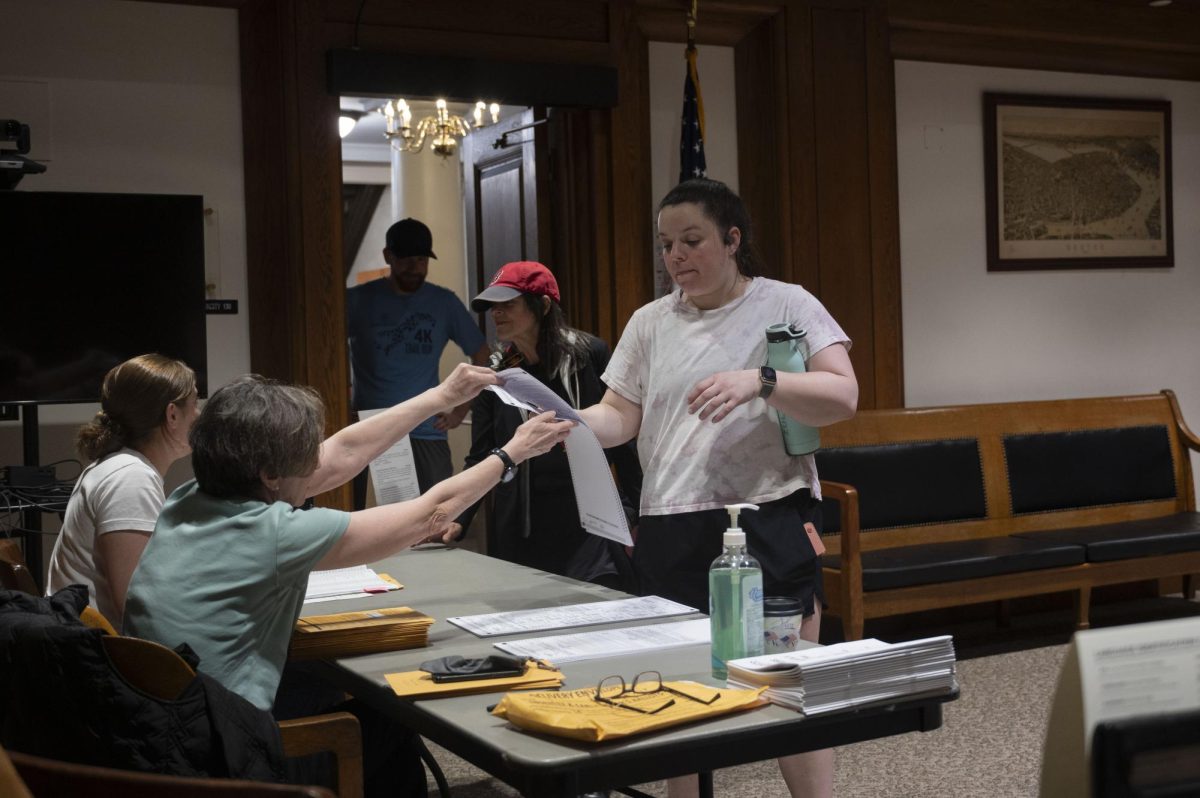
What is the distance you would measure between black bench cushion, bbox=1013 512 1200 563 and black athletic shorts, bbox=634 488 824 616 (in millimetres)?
3514

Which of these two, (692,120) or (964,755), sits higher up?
(692,120)

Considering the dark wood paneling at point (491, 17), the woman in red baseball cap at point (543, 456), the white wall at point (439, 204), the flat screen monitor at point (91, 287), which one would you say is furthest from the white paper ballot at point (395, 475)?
the white wall at point (439, 204)

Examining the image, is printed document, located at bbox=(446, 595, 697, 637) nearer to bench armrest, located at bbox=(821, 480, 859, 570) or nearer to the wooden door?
bench armrest, located at bbox=(821, 480, 859, 570)

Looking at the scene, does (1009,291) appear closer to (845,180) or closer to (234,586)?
(845,180)

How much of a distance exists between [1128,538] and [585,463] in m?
3.94

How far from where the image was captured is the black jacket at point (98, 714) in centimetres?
182

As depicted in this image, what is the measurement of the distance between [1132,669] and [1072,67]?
21.8ft

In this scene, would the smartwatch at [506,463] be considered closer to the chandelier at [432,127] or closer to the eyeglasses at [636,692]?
the eyeglasses at [636,692]

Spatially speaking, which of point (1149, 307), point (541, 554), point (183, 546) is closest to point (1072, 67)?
point (1149, 307)

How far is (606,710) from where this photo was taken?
1.85 m

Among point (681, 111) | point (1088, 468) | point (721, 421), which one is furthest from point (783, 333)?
point (1088, 468)

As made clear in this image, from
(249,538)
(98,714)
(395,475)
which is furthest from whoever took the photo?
(395,475)

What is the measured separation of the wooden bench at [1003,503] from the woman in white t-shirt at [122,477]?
3.02 meters

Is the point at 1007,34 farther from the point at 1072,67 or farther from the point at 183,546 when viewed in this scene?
the point at 183,546
